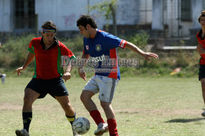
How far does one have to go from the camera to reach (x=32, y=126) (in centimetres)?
791

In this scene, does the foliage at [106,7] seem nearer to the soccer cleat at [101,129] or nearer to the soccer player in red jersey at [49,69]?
the soccer player in red jersey at [49,69]

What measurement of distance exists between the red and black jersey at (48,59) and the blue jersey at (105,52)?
0.63 metres

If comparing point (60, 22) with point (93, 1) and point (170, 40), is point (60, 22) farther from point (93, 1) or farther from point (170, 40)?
point (170, 40)

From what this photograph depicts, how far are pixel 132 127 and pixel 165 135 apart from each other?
3.09ft

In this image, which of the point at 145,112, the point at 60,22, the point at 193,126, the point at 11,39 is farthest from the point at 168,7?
the point at 193,126

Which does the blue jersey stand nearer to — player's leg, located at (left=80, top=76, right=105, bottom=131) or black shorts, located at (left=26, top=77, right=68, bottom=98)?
player's leg, located at (left=80, top=76, right=105, bottom=131)

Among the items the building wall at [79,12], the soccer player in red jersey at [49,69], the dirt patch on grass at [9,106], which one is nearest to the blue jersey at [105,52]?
the soccer player in red jersey at [49,69]

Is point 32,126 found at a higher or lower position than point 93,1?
lower

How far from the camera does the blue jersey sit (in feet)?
20.8

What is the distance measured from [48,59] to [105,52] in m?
0.95

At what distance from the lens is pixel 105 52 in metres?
6.40

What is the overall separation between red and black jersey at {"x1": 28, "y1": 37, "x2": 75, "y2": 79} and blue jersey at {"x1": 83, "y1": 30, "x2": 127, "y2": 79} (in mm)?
625

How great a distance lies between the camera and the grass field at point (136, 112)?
7.41m

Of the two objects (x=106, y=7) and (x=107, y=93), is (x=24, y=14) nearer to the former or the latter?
(x=106, y=7)
